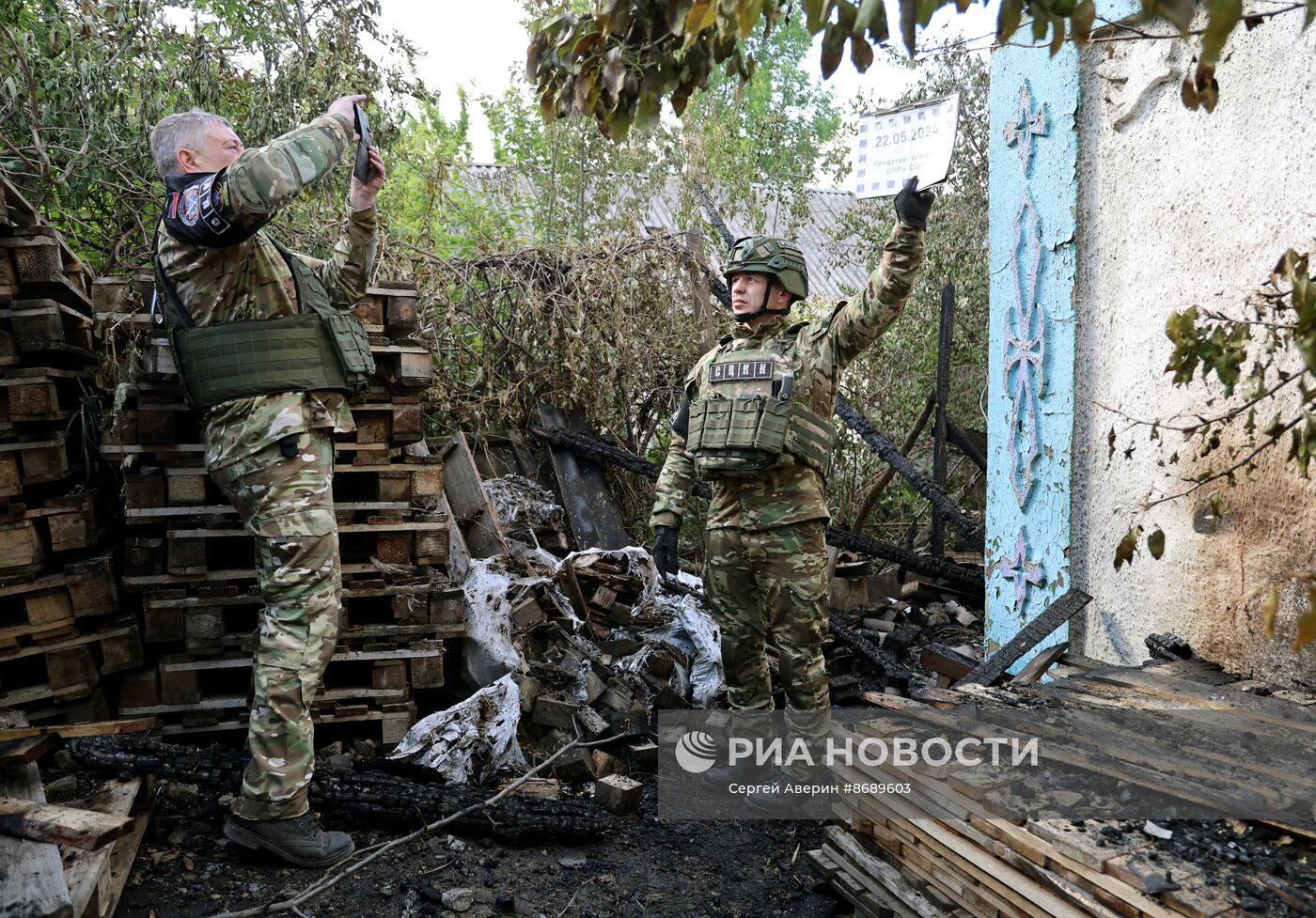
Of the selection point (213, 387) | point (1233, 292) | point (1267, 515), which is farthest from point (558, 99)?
point (1267, 515)

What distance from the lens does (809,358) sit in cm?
399

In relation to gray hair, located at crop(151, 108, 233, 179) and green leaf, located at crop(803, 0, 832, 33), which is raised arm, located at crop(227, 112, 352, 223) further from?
green leaf, located at crop(803, 0, 832, 33)

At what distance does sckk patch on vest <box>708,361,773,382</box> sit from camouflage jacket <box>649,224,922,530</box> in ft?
0.36

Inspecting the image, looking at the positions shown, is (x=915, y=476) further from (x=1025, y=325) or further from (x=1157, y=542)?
(x=1157, y=542)

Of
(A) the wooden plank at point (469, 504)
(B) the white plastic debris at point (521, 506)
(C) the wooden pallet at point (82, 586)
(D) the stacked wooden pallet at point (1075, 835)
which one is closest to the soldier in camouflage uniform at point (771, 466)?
(D) the stacked wooden pallet at point (1075, 835)

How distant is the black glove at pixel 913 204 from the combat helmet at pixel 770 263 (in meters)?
0.55

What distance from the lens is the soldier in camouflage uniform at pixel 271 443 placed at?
2963 millimetres

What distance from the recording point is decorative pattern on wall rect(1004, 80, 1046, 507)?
4.54m

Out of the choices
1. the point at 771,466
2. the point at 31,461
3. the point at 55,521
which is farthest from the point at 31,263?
the point at 771,466

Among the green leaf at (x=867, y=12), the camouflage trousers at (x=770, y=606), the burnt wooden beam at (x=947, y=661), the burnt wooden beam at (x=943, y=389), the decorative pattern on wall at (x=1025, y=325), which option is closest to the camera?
the green leaf at (x=867, y=12)

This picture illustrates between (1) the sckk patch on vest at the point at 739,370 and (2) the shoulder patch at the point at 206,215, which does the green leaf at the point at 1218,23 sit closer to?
(2) the shoulder patch at the point at 206,215

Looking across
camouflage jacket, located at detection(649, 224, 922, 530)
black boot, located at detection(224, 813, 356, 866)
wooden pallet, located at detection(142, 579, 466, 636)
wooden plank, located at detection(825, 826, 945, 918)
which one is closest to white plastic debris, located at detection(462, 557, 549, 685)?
wooden pallet, located at detection(142, 579, 466, 636)

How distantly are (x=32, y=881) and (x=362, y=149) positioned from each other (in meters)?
2.42

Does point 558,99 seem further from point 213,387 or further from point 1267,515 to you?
point 1267,515
